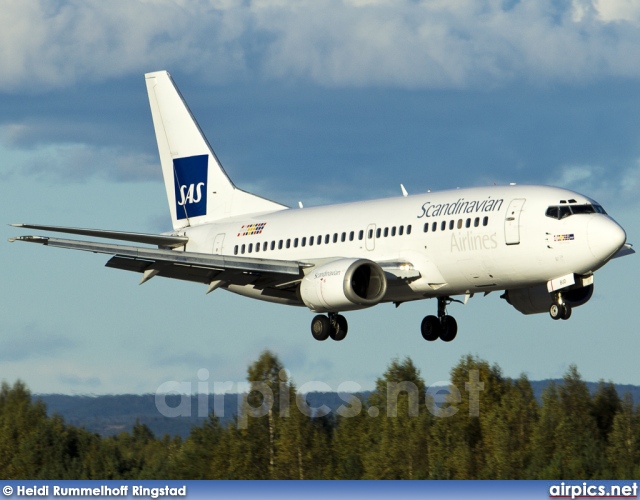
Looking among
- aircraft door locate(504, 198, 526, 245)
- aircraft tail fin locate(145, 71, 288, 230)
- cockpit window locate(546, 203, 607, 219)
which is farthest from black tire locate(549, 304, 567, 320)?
aircraft tail fin locate(145, 71, 288, 230)

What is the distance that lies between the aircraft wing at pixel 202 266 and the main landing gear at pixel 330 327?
1.68 m

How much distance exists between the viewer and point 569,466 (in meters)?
95.8

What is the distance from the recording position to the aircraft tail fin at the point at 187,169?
58906mm

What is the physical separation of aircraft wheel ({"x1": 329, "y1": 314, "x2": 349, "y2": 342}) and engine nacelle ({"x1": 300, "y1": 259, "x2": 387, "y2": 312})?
6.51 feet

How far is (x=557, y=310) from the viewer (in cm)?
4691

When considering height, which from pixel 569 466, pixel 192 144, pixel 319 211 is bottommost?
pixel 569 466

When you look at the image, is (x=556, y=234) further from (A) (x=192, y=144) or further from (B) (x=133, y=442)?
(B) (x=133, y=442)

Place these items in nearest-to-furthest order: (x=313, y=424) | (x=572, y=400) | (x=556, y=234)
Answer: (x=556, y=234) < (x=313, y=424) < (x=572, y=400)

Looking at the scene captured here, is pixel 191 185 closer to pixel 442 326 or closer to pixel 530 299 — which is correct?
pixel 442 326

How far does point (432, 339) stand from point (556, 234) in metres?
8.87

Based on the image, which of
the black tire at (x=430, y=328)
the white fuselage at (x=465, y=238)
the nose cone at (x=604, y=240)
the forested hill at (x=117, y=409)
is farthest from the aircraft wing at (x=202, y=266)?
the forested hill at (x=117, y=409)

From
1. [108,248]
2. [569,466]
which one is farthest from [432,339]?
[569,466]

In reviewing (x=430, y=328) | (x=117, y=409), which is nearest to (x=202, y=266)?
(x=430, y=328)

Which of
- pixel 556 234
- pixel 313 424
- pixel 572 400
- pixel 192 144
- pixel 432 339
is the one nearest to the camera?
pixel 556 234
